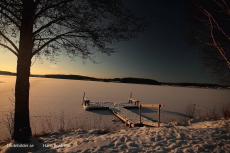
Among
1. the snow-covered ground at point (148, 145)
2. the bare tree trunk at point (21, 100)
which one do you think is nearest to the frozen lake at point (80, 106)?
the bare tree trunk at point (21, 100)

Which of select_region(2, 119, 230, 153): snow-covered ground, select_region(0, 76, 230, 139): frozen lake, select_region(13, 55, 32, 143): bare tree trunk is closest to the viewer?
select_region(2, 119, 230, 153): snow-covered ground

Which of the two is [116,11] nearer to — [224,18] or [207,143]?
[207,143]

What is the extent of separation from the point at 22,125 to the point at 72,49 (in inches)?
111

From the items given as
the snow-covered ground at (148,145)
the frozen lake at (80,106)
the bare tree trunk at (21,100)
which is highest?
the bare tree trunk at (21,100)

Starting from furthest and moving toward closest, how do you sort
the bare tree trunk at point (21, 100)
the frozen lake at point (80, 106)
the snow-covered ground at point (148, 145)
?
the frozen lake at point (80, 106) → the bare tree trunk at point (21, 100) → the snow-covered ground at point (148, 145)

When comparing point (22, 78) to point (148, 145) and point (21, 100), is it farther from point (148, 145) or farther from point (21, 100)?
point (148, 145)

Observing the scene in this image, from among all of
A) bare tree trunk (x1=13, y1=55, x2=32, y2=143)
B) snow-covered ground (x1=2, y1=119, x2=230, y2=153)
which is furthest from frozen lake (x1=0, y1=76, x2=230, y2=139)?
snow-covered ground (x1=2, y1=119, x2=230, y2=153)

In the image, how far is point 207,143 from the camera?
10.2 ft

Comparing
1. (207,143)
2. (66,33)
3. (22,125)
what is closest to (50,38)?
(66,33)

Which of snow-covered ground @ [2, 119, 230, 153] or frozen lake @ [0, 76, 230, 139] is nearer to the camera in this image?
snow-covered ground @ [2, 119, 230, 153]

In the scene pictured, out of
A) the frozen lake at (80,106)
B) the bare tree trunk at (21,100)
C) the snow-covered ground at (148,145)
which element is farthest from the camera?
the frozen lake at (80,106)

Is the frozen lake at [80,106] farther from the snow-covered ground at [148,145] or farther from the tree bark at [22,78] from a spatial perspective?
the snow-covered ground at [148,145]

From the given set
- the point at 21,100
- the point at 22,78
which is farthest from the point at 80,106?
the point at 22,78

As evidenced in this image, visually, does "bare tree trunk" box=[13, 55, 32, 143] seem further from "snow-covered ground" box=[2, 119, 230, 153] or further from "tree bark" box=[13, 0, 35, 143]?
"snow-covered ground" box=[2, 119, 230, 153]
